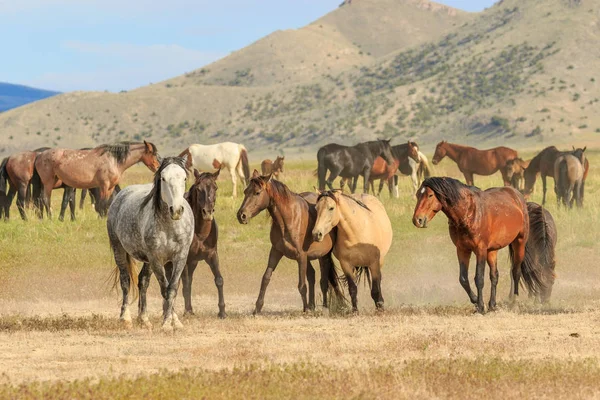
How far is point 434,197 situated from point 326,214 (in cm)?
152

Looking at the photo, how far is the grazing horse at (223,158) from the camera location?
Result: 33.4 metres

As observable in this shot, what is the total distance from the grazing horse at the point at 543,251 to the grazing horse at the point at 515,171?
15020mm

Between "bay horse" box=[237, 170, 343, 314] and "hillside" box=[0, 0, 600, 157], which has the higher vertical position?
"hillside" box=[0, 0, 600, 157]

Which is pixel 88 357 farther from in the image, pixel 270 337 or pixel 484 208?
pixel 484 208

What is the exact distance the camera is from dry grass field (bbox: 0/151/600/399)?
354 inches

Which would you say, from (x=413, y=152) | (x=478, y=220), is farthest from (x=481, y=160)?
(x=478, y=220)

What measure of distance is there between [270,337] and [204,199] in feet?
8.87

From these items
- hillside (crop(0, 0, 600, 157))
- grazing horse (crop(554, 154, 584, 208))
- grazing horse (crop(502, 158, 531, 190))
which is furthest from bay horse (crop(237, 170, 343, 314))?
hillside (crop(0, 0, 600, 157))

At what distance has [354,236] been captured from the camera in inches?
593

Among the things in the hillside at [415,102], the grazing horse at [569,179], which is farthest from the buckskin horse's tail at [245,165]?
the hillside at [415,102]

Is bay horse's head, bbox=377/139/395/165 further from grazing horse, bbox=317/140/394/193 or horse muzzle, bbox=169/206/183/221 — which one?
horse muzzle, bbox=169/206/183/221

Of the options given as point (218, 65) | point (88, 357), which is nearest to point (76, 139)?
point (218, 65)

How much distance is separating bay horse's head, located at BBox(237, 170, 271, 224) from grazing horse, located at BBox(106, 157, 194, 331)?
1387 millimetres

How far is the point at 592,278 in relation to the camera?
66.0ft
